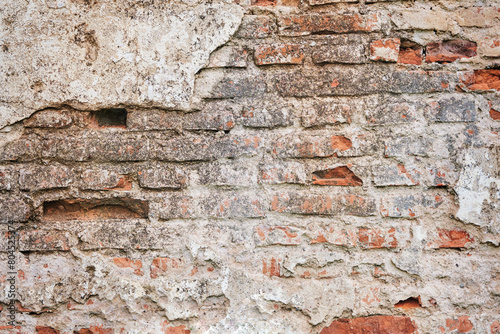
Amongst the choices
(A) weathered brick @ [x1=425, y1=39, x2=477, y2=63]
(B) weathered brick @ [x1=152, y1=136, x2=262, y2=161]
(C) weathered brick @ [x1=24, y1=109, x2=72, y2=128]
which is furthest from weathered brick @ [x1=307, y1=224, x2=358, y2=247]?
(C) weathered brick @ [x1=24, y1=109, x2=72, y2=128]

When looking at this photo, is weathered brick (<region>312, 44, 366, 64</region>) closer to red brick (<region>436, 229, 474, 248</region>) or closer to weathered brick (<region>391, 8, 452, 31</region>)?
Answer: weathered brick (<region>391, 8, 452, 31</region>)

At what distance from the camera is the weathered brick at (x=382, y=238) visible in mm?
1327

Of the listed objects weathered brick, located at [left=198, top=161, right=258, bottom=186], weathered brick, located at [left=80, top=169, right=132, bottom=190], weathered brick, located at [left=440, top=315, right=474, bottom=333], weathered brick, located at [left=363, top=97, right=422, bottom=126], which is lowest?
weathered brick, located at [left=440, top=315, right=474, bottom=333]

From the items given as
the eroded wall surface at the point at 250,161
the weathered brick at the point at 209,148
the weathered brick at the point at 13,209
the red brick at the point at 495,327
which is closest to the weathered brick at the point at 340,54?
the eroded wall surface at the point at 250,161

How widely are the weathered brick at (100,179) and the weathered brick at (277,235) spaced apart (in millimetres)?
579

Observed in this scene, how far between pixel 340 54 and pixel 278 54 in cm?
24

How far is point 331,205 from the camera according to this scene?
133 cm

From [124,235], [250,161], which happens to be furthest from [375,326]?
[124,235]

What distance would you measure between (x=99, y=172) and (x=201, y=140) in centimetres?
42

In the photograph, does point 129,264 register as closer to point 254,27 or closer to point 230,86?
point 230,86

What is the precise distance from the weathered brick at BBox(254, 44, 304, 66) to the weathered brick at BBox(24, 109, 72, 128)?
790 millimetres

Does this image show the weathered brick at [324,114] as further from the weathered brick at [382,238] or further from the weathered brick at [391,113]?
the weathered brick at [382,238]

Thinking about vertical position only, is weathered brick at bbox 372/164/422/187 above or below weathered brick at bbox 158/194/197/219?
above

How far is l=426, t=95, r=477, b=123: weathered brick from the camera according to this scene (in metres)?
1.34
